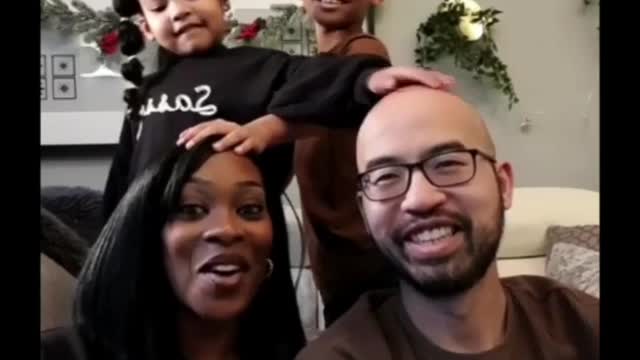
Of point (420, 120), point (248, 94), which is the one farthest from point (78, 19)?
point (420, 120)

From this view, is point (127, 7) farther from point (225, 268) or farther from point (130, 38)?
point (225, 268)

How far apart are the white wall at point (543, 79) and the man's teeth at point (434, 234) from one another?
0.32 ft

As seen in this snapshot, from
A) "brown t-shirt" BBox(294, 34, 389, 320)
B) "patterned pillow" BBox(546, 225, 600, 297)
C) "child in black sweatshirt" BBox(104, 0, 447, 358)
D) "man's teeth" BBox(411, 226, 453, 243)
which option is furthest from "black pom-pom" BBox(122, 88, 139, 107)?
"patterned pillow" BBox(546, 225, 600, 297)

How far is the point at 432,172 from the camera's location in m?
0.53

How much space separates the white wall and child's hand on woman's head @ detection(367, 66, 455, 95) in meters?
0.03

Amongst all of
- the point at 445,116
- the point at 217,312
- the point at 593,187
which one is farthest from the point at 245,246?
the point at 593,187

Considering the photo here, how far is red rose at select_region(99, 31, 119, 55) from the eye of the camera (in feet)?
1.95

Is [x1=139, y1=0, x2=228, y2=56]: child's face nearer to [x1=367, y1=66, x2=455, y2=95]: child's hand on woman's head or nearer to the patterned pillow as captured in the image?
[x1=367, y1=66, x2=455, y2=95]: child's hand on woman's head

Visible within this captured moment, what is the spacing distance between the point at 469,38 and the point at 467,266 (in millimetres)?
197

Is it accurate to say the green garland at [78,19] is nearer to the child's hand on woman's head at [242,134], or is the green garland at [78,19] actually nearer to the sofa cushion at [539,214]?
the child's hand on woman's head at [242,134]

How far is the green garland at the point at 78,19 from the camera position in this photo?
60 centimetres

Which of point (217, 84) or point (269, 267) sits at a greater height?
point (217, 84)
